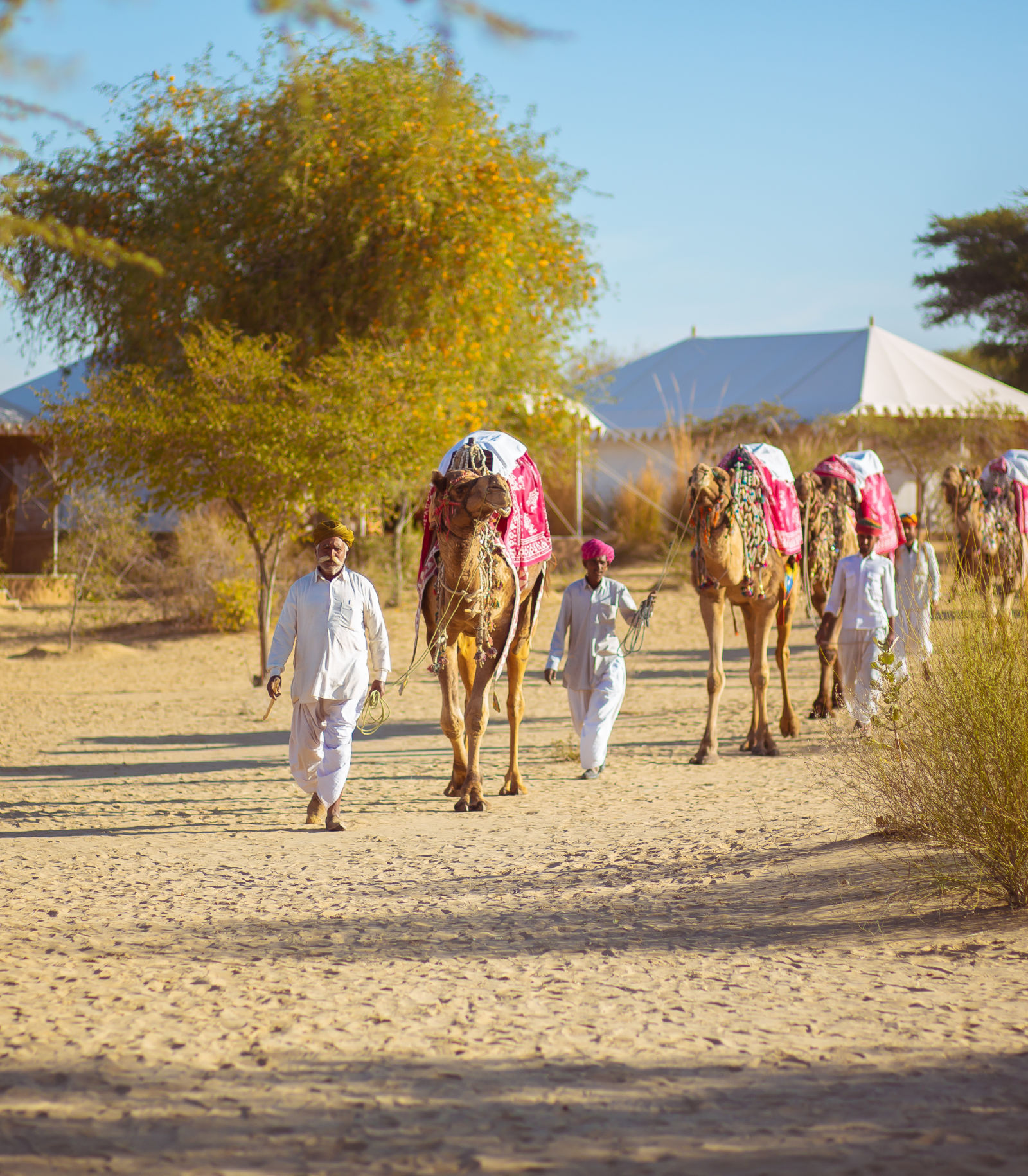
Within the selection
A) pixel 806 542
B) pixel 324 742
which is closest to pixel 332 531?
pixel 324 742

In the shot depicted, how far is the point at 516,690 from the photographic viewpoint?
28.3 feet

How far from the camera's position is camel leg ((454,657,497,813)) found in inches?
307

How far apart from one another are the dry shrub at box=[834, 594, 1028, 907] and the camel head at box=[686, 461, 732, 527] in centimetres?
332

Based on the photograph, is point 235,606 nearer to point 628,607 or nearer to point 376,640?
point 628,607

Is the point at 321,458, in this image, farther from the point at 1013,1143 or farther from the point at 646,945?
the point at 1013,1143

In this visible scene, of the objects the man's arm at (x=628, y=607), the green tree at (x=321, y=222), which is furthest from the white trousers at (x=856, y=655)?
the green tree at (x=321, y=222)

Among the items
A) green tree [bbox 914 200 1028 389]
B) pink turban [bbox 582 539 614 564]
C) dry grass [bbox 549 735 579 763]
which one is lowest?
dry grass [bbox 549 735 579 763]

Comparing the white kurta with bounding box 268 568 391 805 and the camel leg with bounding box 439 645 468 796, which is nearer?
the white kurta with bounding box 268 568 391 805

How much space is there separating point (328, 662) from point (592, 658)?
2471 mm

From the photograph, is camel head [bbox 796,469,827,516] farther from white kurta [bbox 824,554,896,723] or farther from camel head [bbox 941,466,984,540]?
white kurta [bbox 824,554,896,723]

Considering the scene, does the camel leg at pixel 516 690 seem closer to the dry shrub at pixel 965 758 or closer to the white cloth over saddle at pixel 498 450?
the white cloth over saddle at pixel 498 450

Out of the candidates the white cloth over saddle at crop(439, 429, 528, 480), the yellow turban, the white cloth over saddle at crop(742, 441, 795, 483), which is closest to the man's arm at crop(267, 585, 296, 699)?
the yellow turban

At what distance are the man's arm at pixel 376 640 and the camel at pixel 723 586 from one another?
Answer: 9.50ft

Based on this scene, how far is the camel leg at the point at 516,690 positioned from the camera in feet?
27.6
